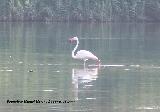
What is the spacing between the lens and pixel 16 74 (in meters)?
27.7

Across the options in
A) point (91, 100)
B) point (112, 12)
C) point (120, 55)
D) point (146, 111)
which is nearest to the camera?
point (146, 111)

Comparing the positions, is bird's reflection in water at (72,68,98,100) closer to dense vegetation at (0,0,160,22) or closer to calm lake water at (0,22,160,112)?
calm lake water at (0,22,160,112)

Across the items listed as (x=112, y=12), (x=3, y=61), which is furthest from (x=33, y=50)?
(x=112, y=12)

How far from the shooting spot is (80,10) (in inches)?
3438

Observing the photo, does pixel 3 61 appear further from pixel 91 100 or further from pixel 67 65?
pixel 91 100

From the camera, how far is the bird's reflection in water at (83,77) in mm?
24734

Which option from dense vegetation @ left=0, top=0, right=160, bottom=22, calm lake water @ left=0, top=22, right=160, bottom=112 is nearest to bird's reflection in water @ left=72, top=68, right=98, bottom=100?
calm lake water @ left=0, top=22, right=160, bottom=112

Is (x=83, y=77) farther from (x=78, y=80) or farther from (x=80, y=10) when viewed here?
(x=80, y=10)

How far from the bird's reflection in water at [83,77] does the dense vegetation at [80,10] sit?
54063mm

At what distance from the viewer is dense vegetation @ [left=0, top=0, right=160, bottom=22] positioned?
278 ft

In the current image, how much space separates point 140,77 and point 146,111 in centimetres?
742

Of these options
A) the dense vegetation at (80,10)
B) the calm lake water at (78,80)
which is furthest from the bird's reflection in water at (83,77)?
the dense vegetation at (80,10)

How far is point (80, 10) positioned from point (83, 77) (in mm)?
60141

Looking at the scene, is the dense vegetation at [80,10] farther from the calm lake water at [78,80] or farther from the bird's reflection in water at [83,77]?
the bird's reflection in water at [83,77]
